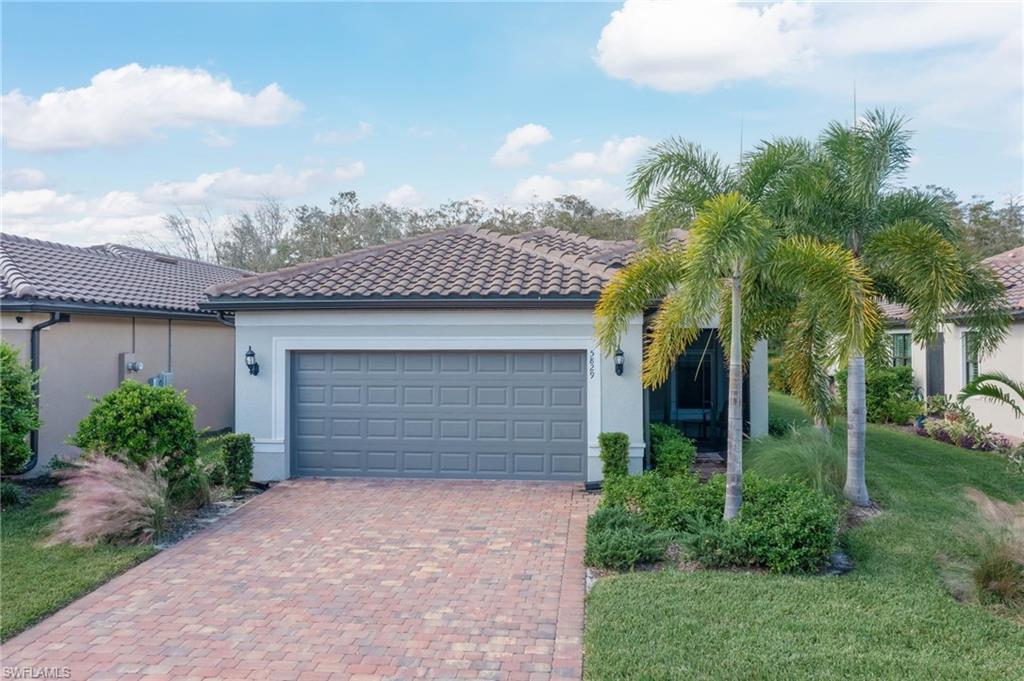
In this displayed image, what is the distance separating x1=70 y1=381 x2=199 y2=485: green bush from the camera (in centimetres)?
835

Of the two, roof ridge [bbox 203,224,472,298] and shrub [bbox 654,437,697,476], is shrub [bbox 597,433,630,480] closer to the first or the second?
shrub [bbox 654,437,697,476]

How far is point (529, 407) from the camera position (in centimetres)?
1055

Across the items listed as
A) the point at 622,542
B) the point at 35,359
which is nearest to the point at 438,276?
the point at 622,542

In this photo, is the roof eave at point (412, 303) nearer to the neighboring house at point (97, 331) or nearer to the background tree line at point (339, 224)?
the neighboring house at point (97, 331)

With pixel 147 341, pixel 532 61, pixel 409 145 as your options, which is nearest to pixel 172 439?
pixel 147 341

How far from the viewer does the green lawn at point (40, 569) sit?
5.67 m

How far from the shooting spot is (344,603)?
5.92 metres

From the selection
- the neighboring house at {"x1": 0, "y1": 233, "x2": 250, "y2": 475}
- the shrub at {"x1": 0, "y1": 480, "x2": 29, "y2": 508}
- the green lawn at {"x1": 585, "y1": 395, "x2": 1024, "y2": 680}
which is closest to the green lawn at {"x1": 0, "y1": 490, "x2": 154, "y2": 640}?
the shrub at {"x1": 0, "y1": 480, "x2": 29, "y2": 508}

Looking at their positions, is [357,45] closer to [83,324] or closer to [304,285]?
[304,285]

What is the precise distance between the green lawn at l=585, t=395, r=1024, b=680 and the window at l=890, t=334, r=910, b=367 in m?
13.3

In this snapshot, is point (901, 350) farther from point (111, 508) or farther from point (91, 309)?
point (91, 309)

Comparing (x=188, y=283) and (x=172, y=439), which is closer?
Answer: (x=172, y=439)

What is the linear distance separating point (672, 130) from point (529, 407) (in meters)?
4.63

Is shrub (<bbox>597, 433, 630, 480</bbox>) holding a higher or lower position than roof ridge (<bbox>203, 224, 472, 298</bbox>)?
lower
